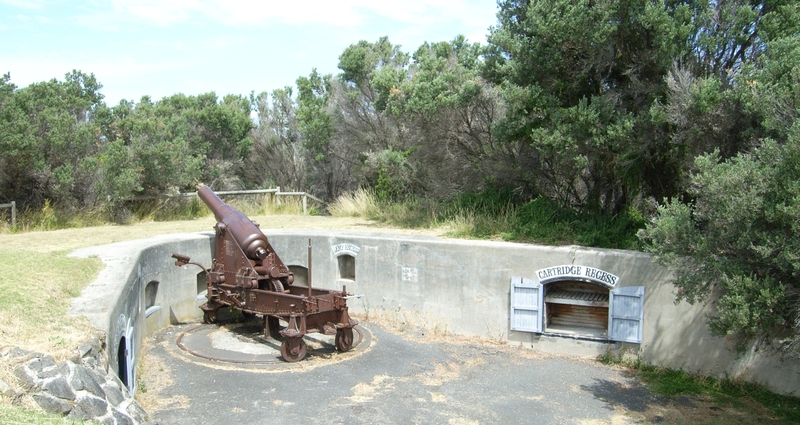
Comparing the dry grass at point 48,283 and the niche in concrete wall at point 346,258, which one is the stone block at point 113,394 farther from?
the niche in concrete wall at point 346,258

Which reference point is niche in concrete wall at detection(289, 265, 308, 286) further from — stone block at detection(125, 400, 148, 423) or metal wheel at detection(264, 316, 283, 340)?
stone block at detection(125, 400, 148, 423)

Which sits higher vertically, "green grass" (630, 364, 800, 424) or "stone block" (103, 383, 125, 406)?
"stone block" (103, 383, 125, 406)

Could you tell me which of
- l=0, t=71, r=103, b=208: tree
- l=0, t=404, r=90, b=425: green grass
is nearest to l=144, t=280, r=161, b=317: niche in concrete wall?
l=0, t=71, r=103, b=208: tree

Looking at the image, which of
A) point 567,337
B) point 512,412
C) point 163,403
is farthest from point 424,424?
point 567,337

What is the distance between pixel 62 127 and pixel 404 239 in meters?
9.25

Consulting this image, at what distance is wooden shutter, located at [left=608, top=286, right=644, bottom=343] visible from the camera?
11.0 metres

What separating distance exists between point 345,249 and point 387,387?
15.8 ft

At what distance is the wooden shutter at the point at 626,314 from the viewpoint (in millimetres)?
10961

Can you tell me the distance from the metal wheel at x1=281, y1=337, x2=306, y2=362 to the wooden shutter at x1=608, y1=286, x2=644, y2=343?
5199 millimetres

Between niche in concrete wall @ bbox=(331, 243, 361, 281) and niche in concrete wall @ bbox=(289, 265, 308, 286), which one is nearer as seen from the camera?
niche in concrete wall @ bbox=(331, 243, 361, 281)

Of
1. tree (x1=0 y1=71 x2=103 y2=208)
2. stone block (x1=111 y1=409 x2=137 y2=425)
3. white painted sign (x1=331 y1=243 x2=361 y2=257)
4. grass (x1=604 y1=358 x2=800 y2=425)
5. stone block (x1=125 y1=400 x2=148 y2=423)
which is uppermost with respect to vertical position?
tree (x1=0 y1=71 x2=103 y2=208)

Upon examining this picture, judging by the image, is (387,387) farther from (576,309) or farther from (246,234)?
(576,309)

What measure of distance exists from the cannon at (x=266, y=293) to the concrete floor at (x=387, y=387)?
419 mm

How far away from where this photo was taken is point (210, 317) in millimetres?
12539
